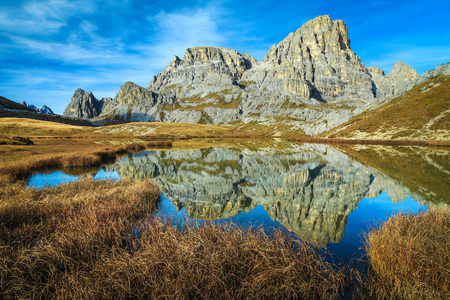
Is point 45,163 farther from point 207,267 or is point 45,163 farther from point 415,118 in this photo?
point 415,118

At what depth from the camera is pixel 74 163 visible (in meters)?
35.1

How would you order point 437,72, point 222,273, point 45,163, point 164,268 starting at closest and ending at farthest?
point 222,273, point 164,268, point 45,163, point 437,72

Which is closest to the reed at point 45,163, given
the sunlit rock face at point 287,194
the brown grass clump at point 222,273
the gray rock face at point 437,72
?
the sunlit rock face at point 287,194

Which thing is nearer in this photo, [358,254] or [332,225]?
[358,254]

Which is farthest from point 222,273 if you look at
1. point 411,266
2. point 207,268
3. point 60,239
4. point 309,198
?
point 309,198

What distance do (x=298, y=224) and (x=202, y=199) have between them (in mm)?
9763

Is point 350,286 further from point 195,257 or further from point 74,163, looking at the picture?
point 74,163

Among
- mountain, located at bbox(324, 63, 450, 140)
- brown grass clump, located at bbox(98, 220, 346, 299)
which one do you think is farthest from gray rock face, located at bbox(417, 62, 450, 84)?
brown grass clump, located at bbox(98, 220, 346, 299)

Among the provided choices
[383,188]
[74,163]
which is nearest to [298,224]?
[383,188]

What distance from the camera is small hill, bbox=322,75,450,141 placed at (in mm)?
84438

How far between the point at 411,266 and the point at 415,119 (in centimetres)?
11989

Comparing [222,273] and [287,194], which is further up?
[222,273]

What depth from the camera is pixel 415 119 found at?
95688 millimetres

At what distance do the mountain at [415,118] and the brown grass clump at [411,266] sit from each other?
3818 inches
